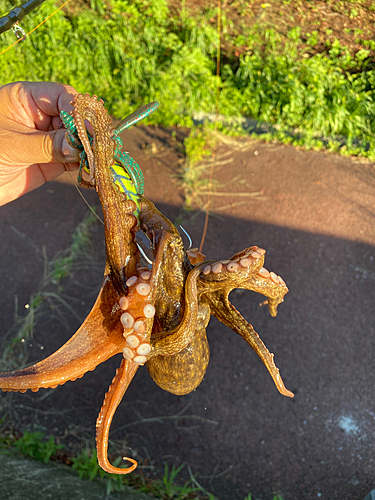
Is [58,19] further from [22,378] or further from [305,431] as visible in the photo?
[305,431]

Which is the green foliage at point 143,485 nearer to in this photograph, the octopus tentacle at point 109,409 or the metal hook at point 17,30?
the octopus tentacle at point 109,409

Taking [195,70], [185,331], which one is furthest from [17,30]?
[195,70]

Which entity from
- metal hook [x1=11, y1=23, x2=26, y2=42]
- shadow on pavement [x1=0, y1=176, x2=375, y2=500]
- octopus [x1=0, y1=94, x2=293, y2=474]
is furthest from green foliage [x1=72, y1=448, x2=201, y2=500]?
metal hook [x1=11, y1=23, x2=26, y2=42]

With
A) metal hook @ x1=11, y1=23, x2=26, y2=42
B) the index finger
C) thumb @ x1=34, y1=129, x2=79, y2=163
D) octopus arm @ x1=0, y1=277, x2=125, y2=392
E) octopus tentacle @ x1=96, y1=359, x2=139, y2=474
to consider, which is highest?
metal hook @ x1=11, y1=23, x2=26, y2=42

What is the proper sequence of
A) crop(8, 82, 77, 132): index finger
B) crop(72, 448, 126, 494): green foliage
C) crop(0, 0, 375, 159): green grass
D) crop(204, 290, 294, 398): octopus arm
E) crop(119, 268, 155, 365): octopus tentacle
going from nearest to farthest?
1. crop(119, 268, 155, 365): octopus tentacle
2. crop(204, 290, 294, 398): octopus arm
3. crop(8, 82, 77, 132): index finger
4. crop(72, 448, 126, 494): green foliage
5. crop(0, 0, 375, 159): green grass

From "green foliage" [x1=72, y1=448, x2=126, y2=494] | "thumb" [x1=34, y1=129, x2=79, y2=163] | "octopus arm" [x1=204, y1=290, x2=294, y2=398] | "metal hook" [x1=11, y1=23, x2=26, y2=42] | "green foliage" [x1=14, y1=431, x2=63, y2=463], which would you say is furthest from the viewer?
"green foliage" [x1=14, y1=431, x2=63, y2=463]

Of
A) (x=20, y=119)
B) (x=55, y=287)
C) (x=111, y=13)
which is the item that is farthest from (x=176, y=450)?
(x=111, y=13)

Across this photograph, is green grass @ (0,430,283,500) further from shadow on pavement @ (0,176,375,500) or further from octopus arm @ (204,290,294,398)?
octopus arm @ (204,290,294,398)

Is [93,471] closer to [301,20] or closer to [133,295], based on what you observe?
[133,295]
